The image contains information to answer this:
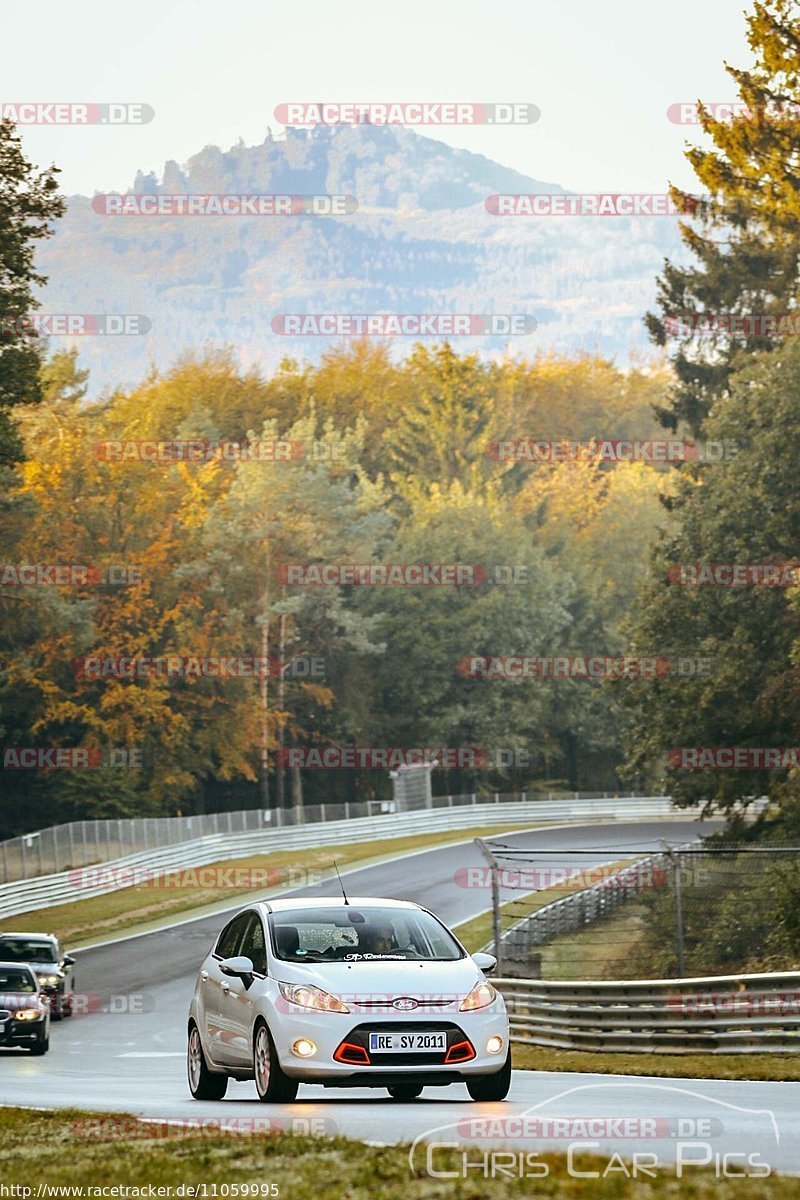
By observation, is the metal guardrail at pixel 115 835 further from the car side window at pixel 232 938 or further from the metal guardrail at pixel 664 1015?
the car side window at pixel 232 938

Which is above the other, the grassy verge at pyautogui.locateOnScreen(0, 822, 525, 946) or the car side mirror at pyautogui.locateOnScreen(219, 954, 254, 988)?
the car side mirror at pyautogui.locateOnScreen(219, 954, 254, 988)

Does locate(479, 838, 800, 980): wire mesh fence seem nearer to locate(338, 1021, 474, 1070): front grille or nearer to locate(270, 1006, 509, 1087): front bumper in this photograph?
locate(270, 1006, 509, 1087): front bumper

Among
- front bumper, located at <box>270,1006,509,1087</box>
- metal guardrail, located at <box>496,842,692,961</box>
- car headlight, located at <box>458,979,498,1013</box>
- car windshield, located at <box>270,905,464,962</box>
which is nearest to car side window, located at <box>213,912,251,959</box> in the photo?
car windshield, located at <box>270,905,464,962</box>

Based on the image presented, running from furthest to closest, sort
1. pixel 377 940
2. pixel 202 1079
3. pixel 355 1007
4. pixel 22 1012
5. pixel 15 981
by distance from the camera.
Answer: pixel 15 981
pixel 22 1012
pixel 202 1079
pixel 377 940
pixel 355 1007

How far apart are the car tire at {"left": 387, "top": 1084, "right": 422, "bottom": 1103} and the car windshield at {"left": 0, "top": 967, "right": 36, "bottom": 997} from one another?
10.8 metres

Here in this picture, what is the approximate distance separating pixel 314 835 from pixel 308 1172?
60.3 m

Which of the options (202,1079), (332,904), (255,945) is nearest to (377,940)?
(332,904)

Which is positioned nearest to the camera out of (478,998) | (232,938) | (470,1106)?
(470,1106)

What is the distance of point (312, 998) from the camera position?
1338cm

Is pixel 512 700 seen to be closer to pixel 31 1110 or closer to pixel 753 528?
pixel 753 528

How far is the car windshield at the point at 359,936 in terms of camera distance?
14156 millimetres

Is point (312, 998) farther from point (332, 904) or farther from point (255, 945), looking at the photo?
point (332, 904)

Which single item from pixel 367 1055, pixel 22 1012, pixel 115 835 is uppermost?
pixel 367 1055

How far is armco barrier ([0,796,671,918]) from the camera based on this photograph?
169 ft
